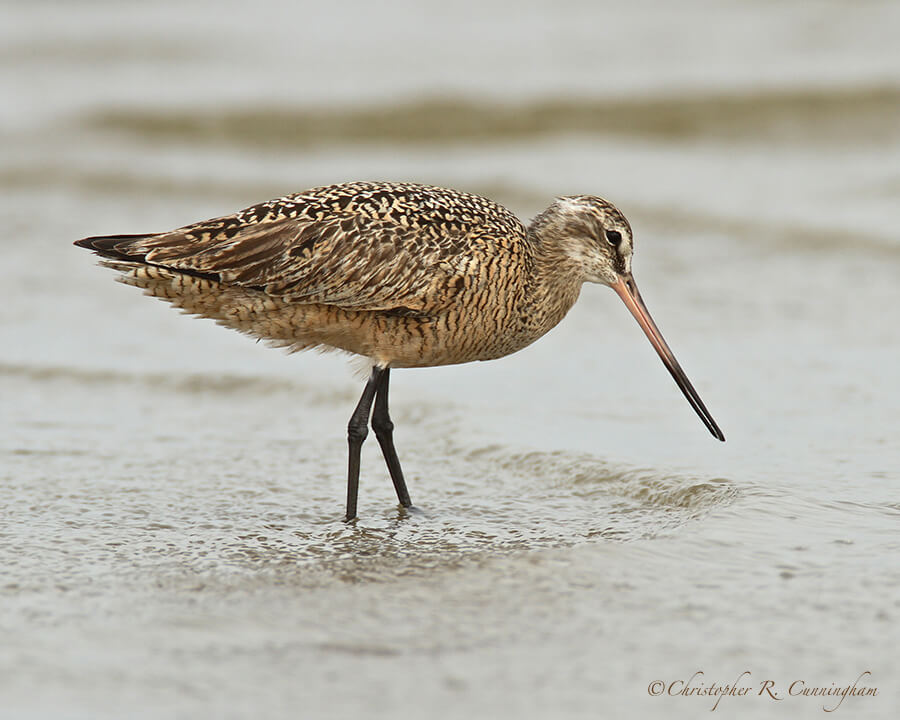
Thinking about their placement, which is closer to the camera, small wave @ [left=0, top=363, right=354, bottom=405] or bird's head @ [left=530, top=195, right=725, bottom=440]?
bird's head @ [left=530, top=195, right=725, bottom=440]

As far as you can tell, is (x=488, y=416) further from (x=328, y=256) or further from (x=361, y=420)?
(x=328, y=256)

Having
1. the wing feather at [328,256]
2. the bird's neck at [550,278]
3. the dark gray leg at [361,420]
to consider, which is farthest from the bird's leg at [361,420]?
the bird's neck at [550,278]

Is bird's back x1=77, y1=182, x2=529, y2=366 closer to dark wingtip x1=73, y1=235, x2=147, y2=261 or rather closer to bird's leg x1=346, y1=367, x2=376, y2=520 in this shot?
dark wingtip x1=73, y1=235, x2=147, y2=261

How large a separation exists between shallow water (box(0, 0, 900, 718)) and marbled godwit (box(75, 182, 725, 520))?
680 millimetres

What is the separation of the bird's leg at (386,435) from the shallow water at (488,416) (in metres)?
0.16

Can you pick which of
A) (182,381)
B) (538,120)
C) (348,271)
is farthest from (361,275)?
(538,120)

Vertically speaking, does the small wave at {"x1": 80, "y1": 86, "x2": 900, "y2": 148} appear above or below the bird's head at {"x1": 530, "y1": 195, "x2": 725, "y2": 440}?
above

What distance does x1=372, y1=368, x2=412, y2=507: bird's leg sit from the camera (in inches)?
226

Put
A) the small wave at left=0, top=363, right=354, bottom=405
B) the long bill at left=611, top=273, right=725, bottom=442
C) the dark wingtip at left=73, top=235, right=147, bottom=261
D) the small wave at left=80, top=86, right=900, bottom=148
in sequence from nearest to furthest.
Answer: the dark wingtip at left=73, top=235, right=147, bottom=261 → the long bill at left=611, top=273, right=725, bottom=442 → the small wave at left=0, top=363, right=354, bottom=405 → the small wave at left=80, top=86, right=900, bottom=148

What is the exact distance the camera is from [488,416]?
22.6 feet

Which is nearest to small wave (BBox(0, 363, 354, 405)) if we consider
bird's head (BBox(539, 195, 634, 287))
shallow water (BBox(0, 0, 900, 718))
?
shallow water (BBox(0, 0, 900, 718))

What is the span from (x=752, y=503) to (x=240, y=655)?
89.4 inches

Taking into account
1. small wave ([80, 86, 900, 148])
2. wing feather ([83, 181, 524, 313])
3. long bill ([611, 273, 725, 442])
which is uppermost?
small wave ([80, 86, 900, 148])

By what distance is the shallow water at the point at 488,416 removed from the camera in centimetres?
401
